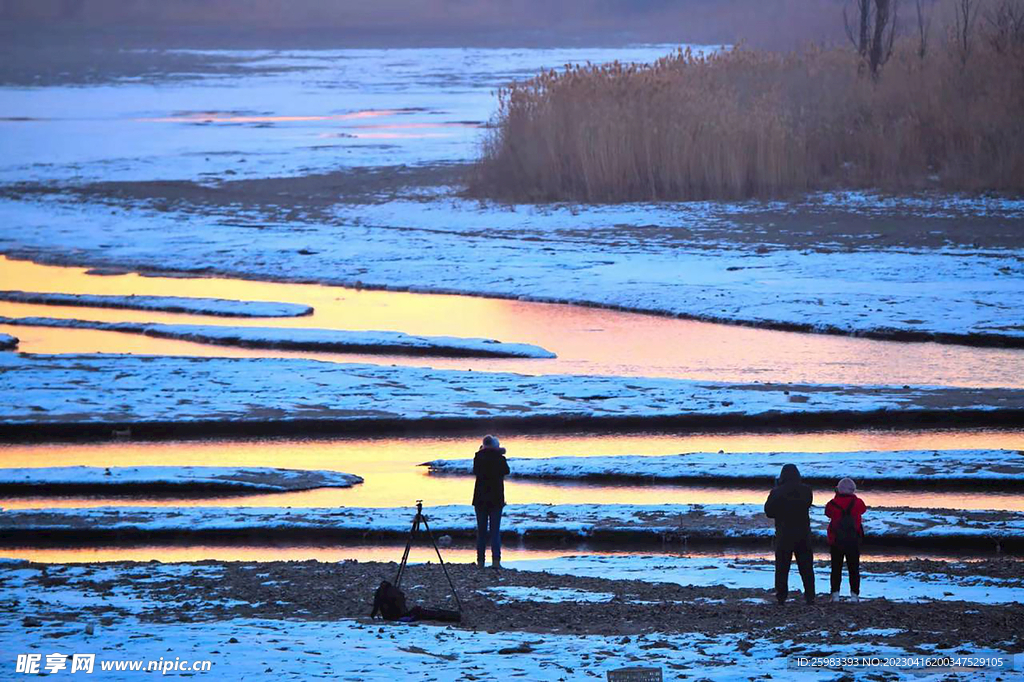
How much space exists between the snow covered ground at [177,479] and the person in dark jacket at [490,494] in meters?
2.73

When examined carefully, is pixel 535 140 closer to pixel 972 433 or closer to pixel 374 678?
pixel 972 433

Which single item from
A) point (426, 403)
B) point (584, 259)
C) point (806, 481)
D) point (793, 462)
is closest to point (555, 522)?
point (806, 481)

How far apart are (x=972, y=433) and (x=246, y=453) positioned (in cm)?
689

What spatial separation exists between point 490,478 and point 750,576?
1872 mm

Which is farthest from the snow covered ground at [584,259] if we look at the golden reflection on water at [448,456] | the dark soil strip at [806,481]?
the dark soil strip at [806,481]

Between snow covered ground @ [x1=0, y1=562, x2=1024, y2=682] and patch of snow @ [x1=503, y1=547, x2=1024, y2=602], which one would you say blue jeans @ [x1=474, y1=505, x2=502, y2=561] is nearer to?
patch of snow @ [x1=503, y1=547, x2=1024, y2=602]

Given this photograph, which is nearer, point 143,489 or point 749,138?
point 143,489

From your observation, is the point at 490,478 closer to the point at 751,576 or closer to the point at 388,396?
the point at 751,576

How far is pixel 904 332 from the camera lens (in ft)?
61.2

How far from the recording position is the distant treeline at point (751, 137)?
29547mm

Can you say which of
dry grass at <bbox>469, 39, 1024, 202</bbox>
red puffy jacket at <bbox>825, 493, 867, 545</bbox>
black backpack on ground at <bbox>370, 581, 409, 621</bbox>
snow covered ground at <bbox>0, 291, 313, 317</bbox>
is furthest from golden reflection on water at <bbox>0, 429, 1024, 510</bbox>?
dry grass at <bbox>469, 39, 1024, 202</bbox>

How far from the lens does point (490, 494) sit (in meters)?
10.2

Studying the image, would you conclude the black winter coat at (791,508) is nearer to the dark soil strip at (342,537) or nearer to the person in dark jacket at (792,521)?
the person in dark jacket at (792,521)

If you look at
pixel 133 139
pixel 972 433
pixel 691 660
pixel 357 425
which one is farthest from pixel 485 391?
pixel 133 139
